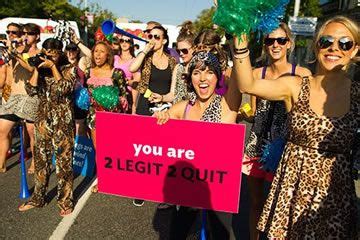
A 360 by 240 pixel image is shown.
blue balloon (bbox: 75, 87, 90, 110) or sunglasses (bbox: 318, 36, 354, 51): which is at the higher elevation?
sunglasses (bbox: 318, 36, 354, 51)

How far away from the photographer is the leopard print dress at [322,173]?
2.01 metres

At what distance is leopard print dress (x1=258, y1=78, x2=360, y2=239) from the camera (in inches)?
79.0

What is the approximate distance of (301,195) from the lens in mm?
2070

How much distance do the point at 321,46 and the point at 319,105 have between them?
34cm

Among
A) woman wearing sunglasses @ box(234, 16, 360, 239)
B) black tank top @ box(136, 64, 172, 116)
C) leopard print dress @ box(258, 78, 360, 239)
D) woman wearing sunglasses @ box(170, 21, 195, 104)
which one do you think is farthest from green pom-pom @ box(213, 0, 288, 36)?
black tank top @ box(136, 64, 172, 116)

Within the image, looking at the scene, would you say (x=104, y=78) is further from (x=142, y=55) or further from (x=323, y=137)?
(x=323, y=137)

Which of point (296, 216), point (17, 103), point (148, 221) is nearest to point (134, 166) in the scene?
point (296, 216)

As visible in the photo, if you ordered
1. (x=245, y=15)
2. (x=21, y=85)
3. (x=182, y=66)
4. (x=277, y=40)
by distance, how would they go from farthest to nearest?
(x=21, y=85) < (x=182, y=66) < (x=277, y=40) < (x=245, y=15)

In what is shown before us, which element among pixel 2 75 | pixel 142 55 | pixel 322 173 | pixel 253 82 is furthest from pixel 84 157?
pixel 322 173

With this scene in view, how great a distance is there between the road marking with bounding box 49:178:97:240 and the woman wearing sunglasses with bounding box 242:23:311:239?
1986mm

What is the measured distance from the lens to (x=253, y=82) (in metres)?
2.01

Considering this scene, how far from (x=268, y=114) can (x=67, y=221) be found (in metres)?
2.49

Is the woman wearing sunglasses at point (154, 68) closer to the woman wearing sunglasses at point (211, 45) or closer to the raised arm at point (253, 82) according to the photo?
the woman wearing sunglasses at point (211, 45)

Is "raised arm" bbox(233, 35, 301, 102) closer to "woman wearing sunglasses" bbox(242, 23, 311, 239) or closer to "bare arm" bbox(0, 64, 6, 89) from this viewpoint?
"woman wearing sunglasses" bbox(242, 23, 311, 239)
